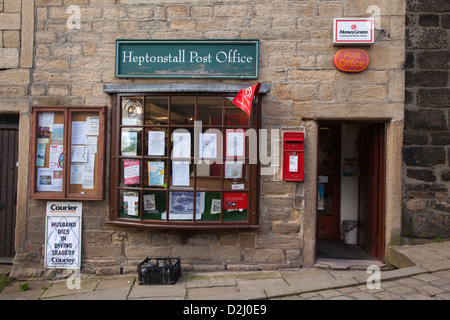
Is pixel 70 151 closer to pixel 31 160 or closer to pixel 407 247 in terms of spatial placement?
pixel 31 160

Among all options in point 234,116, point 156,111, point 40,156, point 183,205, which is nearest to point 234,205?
point 183,205

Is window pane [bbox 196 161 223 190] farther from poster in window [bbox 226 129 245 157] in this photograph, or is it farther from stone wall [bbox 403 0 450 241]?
stone wall [bbox 403 0 450 241]

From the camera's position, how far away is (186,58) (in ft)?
15.5

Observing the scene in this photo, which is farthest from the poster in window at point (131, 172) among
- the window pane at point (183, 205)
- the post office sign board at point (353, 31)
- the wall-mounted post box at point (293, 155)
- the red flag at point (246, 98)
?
the post office sign board at point (353, 31)

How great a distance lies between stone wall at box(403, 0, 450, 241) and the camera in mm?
4703

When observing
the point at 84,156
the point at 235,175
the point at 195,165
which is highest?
the point at 84,156

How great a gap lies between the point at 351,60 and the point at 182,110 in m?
2.46

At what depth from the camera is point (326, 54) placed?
4680 millimetres

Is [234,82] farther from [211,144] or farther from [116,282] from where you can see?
[116,282]

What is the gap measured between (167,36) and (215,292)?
353 centimetres

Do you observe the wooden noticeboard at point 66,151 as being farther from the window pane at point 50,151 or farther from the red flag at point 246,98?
the red flag at point 246,98

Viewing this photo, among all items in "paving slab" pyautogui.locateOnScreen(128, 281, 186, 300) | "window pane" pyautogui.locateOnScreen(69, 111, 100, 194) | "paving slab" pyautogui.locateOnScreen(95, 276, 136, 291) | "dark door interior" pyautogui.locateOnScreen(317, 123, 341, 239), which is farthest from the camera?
"dark door interior" pyautogui.locateOnScreen(317, 123, 341, 239)

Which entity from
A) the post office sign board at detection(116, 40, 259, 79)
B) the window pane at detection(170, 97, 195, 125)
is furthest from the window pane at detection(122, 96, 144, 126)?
the window pane at detection(170, 97, 195, 125)

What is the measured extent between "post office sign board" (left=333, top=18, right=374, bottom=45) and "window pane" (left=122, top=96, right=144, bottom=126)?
2905mm
